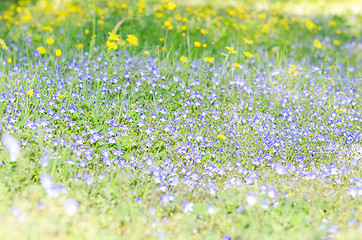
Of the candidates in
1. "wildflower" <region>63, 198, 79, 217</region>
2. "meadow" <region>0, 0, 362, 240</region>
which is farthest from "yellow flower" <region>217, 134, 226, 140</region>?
"wildflower" <region>63, 198, 79, 217</region>

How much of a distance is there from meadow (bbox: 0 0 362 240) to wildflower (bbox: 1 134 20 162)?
0.04 ft

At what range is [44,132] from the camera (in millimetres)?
3215

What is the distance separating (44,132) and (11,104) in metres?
0.58

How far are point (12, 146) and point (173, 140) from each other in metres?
1.42

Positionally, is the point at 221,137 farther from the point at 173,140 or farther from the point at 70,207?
the point at 70,207

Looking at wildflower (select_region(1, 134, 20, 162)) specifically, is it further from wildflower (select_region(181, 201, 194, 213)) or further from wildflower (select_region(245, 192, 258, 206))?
wildflower (select_region(245, 192, 258, 206))

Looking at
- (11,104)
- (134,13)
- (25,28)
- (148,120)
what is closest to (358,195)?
(148,120)

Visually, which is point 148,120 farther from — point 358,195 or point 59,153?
point 358,195

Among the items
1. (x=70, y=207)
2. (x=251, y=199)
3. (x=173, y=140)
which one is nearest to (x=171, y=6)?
(x=173, y=140)

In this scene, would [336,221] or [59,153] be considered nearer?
Result: [336,221]

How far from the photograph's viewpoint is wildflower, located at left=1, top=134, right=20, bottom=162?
260 cm

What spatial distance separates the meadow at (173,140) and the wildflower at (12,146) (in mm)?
12

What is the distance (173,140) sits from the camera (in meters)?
3.48

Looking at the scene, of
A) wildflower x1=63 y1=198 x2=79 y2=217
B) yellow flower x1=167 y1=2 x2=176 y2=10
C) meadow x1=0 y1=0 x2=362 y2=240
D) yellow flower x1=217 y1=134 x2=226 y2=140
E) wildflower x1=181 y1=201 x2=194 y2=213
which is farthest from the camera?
yellow flower x1=167 y1=2 x2=176 y2=10
